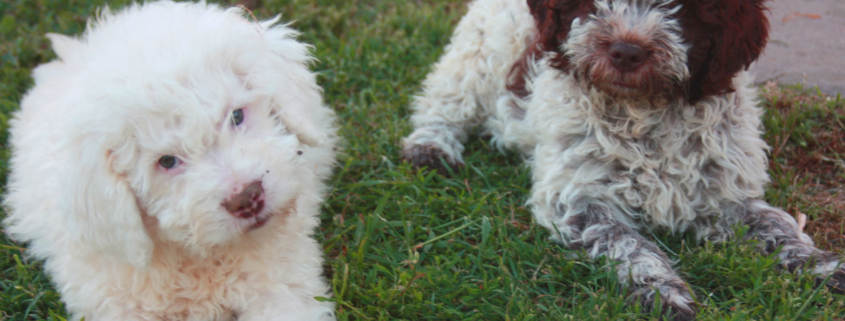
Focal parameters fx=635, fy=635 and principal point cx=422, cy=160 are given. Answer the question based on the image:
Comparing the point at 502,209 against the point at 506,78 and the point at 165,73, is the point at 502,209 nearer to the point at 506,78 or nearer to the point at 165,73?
the point at 506,78

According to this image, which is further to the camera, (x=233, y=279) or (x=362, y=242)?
(x=362, y=242)

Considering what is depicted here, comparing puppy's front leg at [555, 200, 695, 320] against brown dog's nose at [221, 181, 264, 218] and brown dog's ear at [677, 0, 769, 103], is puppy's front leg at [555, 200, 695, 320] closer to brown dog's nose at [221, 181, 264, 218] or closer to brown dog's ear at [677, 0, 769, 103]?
brown dog's ear at [677, 0, 769, 103]

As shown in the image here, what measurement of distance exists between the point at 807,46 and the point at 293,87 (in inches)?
142

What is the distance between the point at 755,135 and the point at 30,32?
16.8 feet

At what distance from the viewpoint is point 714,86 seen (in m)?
2.62

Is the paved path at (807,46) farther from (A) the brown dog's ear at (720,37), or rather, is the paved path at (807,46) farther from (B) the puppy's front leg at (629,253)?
(B) the puppy's front leg at (629,253)

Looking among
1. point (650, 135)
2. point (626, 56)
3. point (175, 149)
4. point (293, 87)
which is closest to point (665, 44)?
point (626, 56)

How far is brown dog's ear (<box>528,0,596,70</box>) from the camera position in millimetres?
2725

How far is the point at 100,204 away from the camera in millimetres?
2066

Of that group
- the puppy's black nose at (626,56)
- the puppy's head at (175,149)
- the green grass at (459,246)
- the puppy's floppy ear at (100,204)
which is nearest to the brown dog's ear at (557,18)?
the puppy's black nose at (626,56)

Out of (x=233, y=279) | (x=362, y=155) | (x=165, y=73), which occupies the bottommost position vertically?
(x=362, y=155)

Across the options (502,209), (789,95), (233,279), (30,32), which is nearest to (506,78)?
(502,209)

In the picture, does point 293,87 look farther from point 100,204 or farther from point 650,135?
point 650,135

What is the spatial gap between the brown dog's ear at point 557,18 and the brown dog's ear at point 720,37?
40cm
